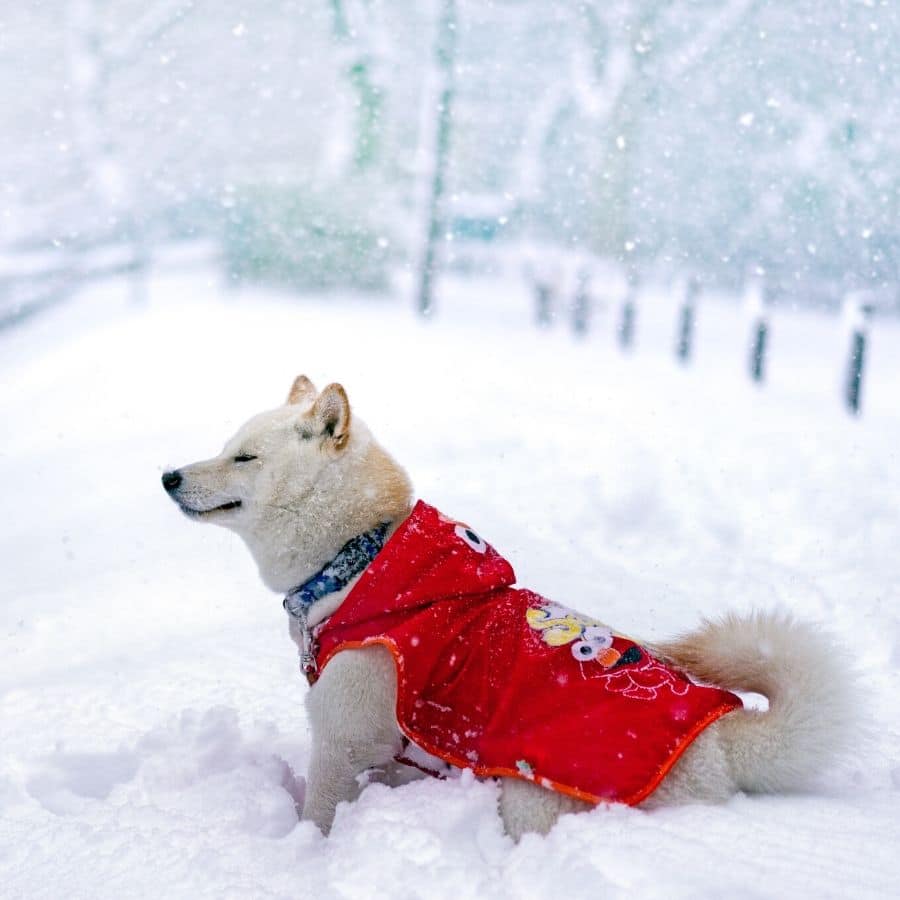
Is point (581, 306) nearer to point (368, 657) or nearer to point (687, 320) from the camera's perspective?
point (687, 320)

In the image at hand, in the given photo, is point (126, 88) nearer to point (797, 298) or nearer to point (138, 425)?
point (138, 425)

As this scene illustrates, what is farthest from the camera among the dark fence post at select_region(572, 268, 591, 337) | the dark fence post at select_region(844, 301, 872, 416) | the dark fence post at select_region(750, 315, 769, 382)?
the dark fence post at select_region(572, 268, 591, 337)

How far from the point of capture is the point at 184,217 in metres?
19.1

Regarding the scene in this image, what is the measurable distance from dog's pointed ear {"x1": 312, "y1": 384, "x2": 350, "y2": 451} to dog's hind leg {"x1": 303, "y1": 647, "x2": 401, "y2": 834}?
0.64 meters

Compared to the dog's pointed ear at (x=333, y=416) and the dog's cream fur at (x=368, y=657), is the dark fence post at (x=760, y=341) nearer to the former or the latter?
the dog's cream fur at (x=368, y=657)

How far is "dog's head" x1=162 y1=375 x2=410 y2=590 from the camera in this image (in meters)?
2.62

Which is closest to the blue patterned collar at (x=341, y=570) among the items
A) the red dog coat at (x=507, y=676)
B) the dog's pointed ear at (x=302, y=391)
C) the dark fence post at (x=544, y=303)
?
the red dog coat at (x=507, y=676)

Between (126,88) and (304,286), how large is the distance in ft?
22.0

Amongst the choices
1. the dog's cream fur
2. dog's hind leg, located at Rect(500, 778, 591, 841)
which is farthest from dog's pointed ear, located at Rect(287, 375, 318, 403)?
dog's hind leg, located at Rect(500, 778, 591, 841)

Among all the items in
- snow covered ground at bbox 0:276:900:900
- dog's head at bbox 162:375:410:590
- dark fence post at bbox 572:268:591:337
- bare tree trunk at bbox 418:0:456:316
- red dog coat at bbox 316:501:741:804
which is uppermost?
bare tree trunk at bbox 418:0:456:316

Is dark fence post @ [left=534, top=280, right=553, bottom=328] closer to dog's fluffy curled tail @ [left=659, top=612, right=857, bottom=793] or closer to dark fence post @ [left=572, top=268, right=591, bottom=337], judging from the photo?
dark fence post @ [left=572, top=268, right=591, bottom=337]

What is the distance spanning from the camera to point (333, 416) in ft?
8.79

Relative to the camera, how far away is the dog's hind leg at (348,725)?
7.72 feet

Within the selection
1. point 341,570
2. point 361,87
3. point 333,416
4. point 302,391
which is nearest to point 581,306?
point 361,87
